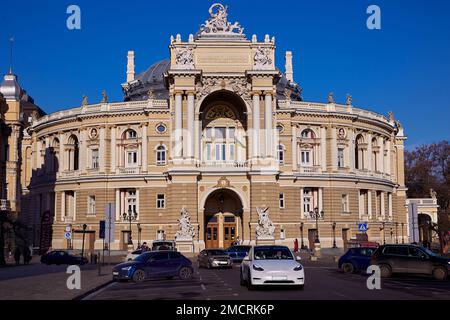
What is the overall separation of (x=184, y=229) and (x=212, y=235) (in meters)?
7.30

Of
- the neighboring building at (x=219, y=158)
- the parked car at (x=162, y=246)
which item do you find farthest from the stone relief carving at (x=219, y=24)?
the parked car at (x=162, y=246)

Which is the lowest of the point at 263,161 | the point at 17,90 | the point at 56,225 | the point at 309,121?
the point at 56,225

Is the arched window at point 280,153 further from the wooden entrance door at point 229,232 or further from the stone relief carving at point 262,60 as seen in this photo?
the stone relief carving at point 262,60

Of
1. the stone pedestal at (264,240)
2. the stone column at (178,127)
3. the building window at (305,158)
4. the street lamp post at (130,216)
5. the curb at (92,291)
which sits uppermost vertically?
the stone column at (178,127)

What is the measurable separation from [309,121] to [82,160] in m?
27.0

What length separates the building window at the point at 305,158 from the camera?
3073 inches

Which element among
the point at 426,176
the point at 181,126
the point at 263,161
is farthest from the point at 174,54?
the point at 426,176

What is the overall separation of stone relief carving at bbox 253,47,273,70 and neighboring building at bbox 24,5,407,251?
0.11 meters

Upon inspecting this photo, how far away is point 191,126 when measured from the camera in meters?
71.6

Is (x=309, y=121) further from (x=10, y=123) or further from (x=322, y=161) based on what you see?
(x=10, y=123)

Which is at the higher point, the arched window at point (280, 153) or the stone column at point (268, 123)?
the stone column at point (268, 123)

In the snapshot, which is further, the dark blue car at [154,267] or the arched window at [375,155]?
the arched window at [375,155]

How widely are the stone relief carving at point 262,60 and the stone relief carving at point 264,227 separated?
15338mm

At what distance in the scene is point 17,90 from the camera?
3435 inches
